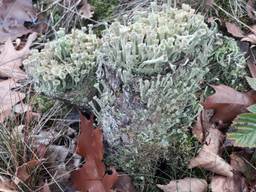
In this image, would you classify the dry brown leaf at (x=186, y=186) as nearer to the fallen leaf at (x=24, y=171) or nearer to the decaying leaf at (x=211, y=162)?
the decaying leaf at (x=211, y=162)

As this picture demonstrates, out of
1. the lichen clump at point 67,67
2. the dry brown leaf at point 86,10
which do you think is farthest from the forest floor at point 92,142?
the dry brown leaf at point 86,10

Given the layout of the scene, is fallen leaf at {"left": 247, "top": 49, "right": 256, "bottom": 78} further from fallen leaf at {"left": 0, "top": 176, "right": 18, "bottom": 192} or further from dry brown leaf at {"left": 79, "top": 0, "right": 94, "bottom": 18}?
fallen leaf at {"left": 0, "top": 176, "right": 18, "bottom": 192}

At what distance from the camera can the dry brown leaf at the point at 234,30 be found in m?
2.44

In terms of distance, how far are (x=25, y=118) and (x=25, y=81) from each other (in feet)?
1.12

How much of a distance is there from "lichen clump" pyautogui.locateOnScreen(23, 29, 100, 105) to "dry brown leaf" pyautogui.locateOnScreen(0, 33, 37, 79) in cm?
48

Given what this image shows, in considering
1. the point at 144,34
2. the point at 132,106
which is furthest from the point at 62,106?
the point at 144,34

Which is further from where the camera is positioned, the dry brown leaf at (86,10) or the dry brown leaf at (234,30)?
the dry brown leaf at (86,10)

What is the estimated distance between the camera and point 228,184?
201 centimetres

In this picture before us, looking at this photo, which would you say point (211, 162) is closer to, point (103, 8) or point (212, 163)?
point (212, 163)

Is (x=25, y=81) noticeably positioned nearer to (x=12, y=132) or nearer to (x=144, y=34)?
(x=12, y=132)

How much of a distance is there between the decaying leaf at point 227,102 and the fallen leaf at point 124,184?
18.2 inches

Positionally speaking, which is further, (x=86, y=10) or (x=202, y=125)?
(x=86, y=10)

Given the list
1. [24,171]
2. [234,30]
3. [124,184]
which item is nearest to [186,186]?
[124,184]

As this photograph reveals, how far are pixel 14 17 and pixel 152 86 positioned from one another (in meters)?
1.44
